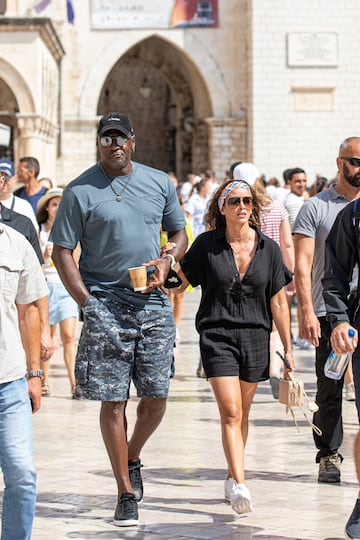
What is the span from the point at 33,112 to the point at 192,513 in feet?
72.9

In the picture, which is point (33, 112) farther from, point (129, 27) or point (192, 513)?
point (192, 513)

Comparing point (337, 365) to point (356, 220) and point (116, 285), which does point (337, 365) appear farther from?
point (116, 285)

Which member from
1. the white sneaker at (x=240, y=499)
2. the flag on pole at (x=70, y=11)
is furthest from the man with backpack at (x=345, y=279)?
the flag on pole at (x=70, y=11)

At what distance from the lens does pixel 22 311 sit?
5.61m

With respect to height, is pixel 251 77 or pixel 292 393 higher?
pixel 251 77

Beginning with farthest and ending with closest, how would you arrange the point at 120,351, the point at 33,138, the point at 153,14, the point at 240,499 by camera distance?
the point at 153,14
the point at 33,138
the point at 120,351
the point at 240,499

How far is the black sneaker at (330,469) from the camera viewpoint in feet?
25.5

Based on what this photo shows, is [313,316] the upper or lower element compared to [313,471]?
upper

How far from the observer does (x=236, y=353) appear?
7078 mm

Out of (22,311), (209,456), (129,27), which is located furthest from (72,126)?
(22,311)

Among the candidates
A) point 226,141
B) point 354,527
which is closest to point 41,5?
point 226,141

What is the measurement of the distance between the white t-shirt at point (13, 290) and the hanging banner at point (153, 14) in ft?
103

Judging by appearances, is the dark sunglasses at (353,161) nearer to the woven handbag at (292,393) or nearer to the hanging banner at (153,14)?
the woven handbag at (292,393)

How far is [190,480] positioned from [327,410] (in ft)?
2.95
